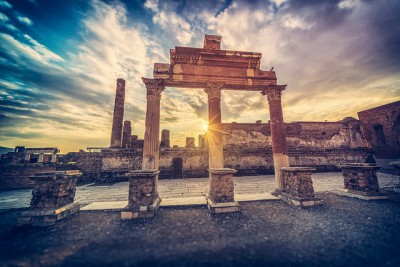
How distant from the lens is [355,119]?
1667cm

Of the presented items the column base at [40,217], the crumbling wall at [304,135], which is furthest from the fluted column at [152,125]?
the crumbling wall at [304,135]

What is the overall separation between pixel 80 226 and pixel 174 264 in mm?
2724

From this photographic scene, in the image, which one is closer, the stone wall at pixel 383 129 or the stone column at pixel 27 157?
the stone column at pixel 27 157

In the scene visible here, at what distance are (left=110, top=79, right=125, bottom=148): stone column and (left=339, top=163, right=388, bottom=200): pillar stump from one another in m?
14.8

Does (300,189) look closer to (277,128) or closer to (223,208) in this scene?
(277,128)

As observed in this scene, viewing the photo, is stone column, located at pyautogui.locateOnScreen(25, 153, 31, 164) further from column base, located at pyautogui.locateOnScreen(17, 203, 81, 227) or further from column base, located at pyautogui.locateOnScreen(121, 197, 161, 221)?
column base, located at pyautogui.locateOnScreen(121, 197, 161, 221)

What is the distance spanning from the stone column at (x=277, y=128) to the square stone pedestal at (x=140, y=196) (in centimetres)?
449

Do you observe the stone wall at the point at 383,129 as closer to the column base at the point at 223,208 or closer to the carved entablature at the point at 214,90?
the carved entablature at the point at 214,90

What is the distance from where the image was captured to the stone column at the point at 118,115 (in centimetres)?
1355

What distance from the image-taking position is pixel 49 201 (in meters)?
3.83

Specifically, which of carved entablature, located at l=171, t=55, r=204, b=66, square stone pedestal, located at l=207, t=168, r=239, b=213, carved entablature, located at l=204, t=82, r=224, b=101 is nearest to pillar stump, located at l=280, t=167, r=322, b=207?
square stone pedestal, located at l=207, t=168, r=239, b=213

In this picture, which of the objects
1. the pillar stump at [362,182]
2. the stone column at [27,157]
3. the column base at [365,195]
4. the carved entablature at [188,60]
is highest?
the carved entablature at [188,60]

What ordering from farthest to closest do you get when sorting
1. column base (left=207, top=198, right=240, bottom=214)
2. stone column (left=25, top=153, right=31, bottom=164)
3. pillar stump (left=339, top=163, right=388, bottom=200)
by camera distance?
stone column (left=25, top=153, right=31, bottom=164) < pillar stump (left=339, top=163, right=388, bottom=200) < column base (left=207, top=198, right=240, bottom=214)

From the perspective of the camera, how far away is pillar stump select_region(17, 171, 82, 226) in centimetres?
357
